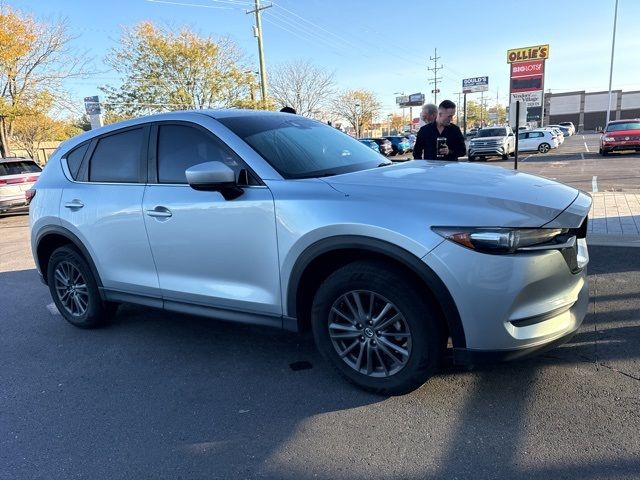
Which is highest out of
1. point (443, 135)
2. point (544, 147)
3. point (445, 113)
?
point (445, 113)

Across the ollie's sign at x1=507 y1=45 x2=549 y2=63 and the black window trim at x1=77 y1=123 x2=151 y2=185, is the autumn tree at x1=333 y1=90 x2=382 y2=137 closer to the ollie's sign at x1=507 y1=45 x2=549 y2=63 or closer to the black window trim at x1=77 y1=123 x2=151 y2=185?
the ollie's sign at x1=507 y1=45 x2=549 y2=63

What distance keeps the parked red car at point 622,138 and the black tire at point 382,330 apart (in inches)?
919

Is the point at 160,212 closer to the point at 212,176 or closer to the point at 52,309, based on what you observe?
the point at 212,176

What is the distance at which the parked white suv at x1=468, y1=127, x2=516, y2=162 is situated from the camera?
24141 mm

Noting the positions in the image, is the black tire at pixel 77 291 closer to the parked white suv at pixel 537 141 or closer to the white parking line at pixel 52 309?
the white parking line at pixel 52 309

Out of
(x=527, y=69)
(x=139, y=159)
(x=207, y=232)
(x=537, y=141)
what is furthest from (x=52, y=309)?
(x=527, y=69)

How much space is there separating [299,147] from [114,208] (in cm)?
160

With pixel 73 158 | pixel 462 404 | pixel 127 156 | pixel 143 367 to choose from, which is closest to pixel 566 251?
pixel 462 404

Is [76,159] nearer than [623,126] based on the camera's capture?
Yes

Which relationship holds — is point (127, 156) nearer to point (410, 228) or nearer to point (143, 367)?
point (143, 367)

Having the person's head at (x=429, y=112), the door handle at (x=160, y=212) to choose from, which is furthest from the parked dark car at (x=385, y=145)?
the door handle at (x=160, y=212)

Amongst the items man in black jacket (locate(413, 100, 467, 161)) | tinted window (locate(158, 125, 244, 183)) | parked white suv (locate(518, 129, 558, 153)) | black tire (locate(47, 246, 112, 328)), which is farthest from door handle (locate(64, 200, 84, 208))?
parked white suv (locate(518, 129, 558, 153))

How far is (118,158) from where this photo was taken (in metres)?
3.98

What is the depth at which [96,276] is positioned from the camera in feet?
13.7
